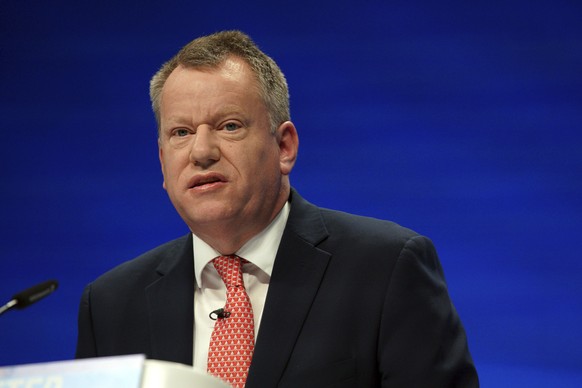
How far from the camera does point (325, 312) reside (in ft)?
6.69

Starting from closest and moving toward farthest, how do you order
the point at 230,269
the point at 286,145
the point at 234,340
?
1. the point at 234,340
2. the point at 230,269
3. the point at 286,145

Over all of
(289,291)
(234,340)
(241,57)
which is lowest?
(234,340)

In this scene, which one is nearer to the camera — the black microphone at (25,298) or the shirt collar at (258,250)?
the black microphone at (25,298)

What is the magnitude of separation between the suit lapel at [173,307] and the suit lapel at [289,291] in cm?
20

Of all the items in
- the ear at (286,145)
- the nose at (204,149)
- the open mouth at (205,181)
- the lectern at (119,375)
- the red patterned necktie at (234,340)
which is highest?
the ear at (286,145)

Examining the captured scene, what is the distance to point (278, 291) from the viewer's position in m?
2.07

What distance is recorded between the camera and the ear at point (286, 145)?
225 centimetres

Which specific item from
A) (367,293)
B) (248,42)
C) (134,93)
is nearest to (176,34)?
(134,93)

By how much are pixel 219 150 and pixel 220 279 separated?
12.9 inches

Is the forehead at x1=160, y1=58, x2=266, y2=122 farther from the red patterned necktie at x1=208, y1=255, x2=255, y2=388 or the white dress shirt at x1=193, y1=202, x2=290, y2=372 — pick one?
the red patterned necktie at x1=208, y1=255, x2=255, y2=388

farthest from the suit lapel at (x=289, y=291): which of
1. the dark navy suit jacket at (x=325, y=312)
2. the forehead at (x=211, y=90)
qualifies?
the forehead at (x=211, y=90)

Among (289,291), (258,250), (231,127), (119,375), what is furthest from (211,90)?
(119,375)

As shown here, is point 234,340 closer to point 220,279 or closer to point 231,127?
point 220,279

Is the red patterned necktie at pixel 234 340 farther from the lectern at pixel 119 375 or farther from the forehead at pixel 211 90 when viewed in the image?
the lectern at pixel 119 375
